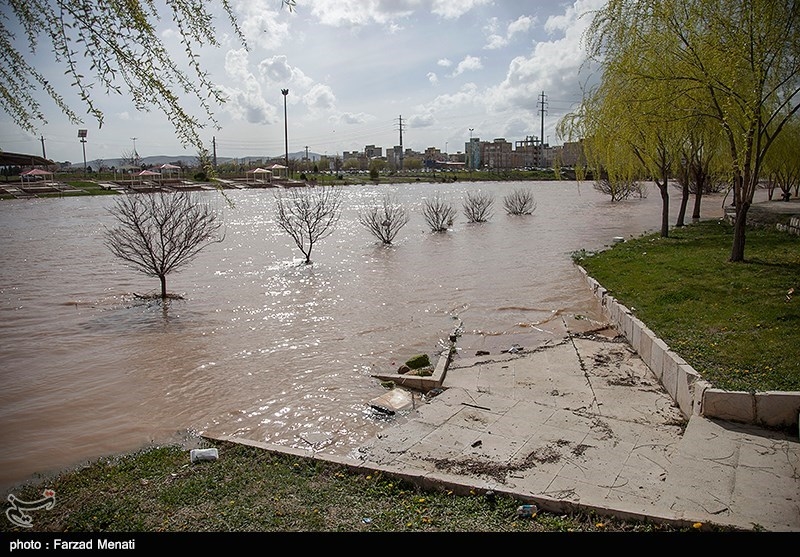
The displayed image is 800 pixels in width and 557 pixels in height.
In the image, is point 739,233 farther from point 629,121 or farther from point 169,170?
point 169,170

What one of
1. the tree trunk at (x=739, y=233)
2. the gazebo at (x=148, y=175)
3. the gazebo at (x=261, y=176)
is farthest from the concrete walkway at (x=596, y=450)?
the gazebo at (x=261, y=176)

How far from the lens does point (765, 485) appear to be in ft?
A: 14.6

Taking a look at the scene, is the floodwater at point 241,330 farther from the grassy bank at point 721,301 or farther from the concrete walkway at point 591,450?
the grassy bank at point 721,301

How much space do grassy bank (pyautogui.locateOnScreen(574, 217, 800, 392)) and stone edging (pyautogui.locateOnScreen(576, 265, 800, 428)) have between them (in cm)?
15

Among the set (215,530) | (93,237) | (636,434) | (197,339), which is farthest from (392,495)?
(93,237)

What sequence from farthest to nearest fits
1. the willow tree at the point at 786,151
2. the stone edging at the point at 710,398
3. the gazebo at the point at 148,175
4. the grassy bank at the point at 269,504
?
the gazebo at the point at 148,175 → the willow tree at the point at 786,151 → the stone edging at the point at 710,398 → the grassy bank at the point at 269,504

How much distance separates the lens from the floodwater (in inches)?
288

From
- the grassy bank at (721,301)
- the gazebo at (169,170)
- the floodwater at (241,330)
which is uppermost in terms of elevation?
the gazebo at (169,170)

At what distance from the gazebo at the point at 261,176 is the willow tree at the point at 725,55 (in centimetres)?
7522

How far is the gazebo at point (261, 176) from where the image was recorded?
86.5 metres

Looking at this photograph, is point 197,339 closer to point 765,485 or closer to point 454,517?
point 454,517

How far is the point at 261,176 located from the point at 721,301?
89.2m

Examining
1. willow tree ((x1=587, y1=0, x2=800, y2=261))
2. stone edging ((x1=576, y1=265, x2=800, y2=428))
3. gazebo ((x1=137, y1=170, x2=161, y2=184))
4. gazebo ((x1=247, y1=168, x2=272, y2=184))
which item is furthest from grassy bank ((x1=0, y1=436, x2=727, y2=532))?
gazebo ((x1=247, y1=168, x2=272, y2=184))
